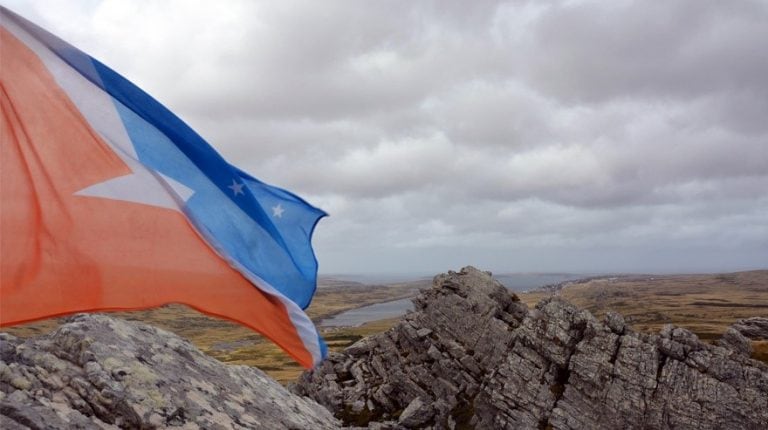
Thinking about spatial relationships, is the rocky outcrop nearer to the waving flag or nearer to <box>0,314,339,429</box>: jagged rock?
<box>0,314,339,429</box>: jagged rock

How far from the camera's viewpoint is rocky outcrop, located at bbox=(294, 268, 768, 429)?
41.4 metres

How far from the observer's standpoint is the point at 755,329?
66938mm

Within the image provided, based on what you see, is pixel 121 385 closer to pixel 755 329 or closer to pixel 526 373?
pixel 526 373

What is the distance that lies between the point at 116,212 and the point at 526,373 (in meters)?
39.5

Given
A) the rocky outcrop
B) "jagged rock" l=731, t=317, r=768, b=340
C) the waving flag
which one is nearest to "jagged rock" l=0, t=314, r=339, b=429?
the waving flag

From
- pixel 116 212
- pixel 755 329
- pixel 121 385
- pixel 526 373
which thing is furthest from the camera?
pixel 755 329

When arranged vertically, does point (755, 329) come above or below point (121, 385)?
below

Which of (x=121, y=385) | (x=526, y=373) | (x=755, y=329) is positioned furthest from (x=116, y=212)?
(x=755, y=329)

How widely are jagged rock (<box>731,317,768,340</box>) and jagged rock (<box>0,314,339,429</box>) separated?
212 ft

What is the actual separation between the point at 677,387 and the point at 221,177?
132 ft

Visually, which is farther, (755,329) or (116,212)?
(755,329)

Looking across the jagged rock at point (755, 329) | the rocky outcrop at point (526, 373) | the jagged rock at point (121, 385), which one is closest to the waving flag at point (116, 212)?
the jagged rock at point (121, 385)

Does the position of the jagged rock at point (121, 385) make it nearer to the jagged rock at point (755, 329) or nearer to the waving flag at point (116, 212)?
the waving flag at point (116, 212)

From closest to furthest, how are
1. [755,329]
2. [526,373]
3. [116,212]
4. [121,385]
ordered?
[116,212] < [121,385] < [526,373] < [755,329]
